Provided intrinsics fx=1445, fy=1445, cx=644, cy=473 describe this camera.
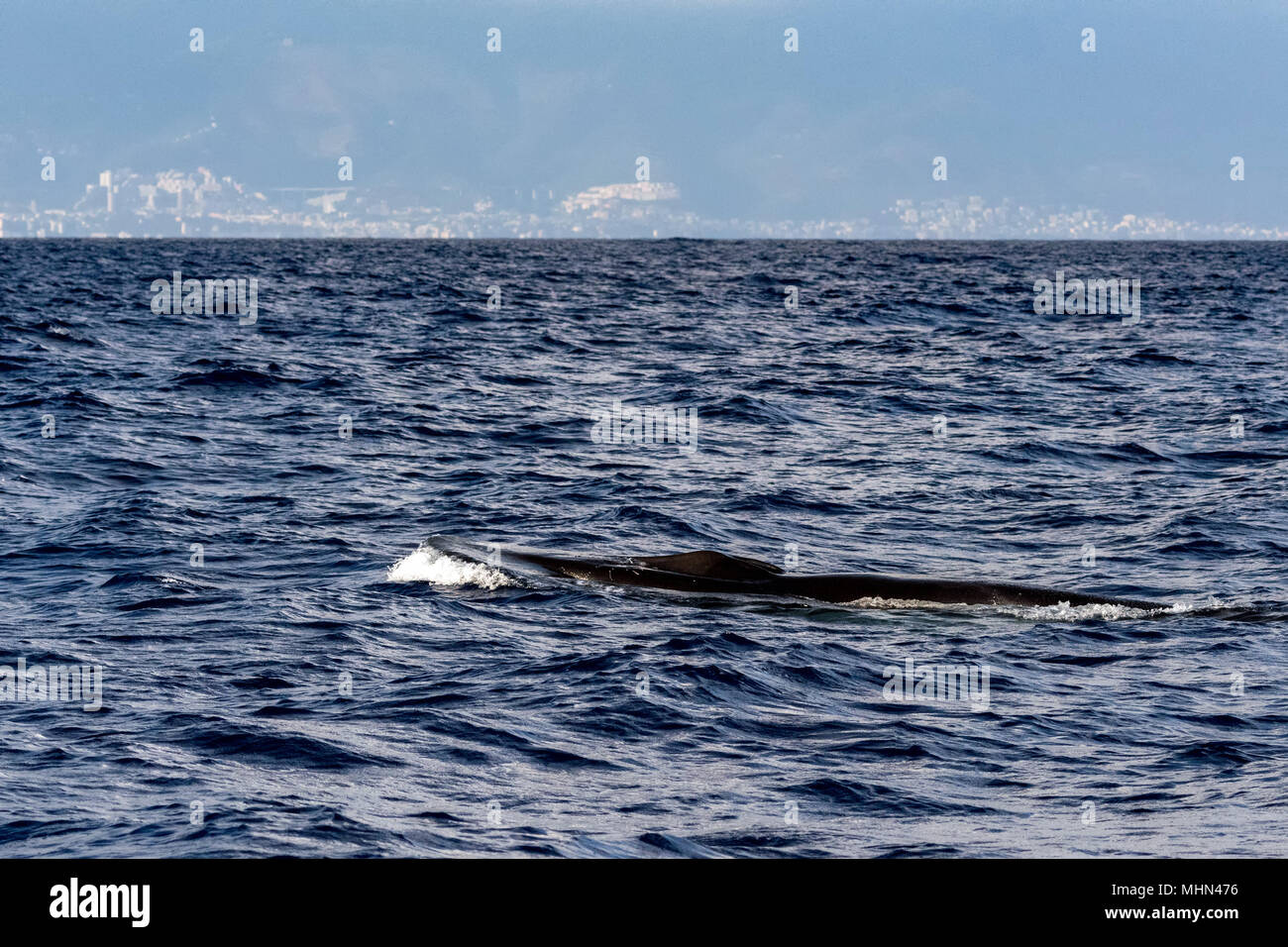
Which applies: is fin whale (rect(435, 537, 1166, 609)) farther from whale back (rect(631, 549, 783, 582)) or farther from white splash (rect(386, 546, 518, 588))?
white splash (rect(386, 546, 518, 588))

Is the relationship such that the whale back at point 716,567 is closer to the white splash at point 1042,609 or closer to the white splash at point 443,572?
the white splash at point 1042,609

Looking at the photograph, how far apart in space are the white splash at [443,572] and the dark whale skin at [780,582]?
0.68 m

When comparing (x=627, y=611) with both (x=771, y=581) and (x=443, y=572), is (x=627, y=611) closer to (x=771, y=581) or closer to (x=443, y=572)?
(x=771, y=581)

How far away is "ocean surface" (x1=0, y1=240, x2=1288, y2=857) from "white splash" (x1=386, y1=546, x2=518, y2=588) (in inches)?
2.3

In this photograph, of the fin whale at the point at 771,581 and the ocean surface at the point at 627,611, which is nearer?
the ocean surface at the point at 627,611

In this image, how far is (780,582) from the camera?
53.0 ft

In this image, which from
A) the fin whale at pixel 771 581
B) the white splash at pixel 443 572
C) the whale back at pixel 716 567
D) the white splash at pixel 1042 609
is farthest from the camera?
the white splash at pixel 443 572

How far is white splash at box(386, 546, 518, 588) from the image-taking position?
16.5m

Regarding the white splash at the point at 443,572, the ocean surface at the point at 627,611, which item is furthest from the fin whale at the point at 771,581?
the ocean surface at the point at 627,611

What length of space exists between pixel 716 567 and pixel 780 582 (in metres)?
0.76

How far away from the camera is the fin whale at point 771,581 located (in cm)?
1568

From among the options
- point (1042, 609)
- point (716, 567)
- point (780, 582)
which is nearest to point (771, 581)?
point (780, 582)
